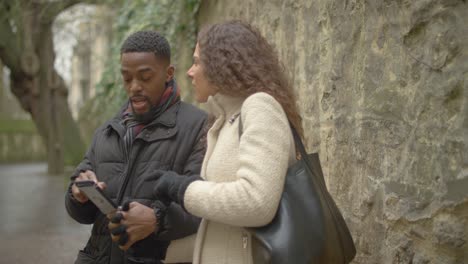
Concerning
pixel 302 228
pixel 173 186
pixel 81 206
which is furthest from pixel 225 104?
pixel 81 206

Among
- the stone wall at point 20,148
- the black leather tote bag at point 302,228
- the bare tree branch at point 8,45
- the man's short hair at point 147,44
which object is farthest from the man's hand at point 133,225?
the stone wall at point 20,148

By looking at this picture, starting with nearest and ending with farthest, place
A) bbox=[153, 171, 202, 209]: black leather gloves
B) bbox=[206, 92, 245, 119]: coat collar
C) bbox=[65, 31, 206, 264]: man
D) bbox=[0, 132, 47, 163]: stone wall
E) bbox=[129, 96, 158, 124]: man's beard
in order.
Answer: bbox=[153, 171, 202, 209]: black leather gloves < bbox=[206, 92, 245, 119]: coat collar < bbox=[65, 31, 206, 264]: man < bbox=[129, 96, 158, 124]: man's beard < bbox=[0, 132, 47, 163]: stone wall

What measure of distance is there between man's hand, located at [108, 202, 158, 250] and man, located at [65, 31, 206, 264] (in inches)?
3.4

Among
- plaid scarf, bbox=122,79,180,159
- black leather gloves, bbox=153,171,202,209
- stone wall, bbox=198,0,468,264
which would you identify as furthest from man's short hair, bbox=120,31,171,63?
stone wall, bbox=198,0,468,264

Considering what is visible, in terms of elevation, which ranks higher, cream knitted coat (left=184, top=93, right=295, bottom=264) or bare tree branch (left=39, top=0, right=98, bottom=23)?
bare tree branch (left=39, top=0, right=98, bottom=23)

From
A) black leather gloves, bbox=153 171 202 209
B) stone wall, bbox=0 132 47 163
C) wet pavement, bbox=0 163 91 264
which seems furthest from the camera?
stone wall, bbox=0 132 47 163

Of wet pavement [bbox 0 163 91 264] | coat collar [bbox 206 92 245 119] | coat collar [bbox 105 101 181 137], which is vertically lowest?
wet pavement [bbox 0 163 91 264]

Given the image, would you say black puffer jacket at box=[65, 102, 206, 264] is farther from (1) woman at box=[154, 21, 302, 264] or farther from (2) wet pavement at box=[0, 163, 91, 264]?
(2) wet pavement at box=[0, 163, 91, 264]

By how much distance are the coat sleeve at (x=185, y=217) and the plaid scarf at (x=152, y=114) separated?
0.19 m

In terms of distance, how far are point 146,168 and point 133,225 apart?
0.31 m

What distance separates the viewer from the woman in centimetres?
198

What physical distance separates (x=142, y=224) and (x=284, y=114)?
27.7 inches

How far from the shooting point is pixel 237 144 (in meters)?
2.13

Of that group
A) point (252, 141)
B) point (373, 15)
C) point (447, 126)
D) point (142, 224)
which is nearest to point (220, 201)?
point (252, 141)
